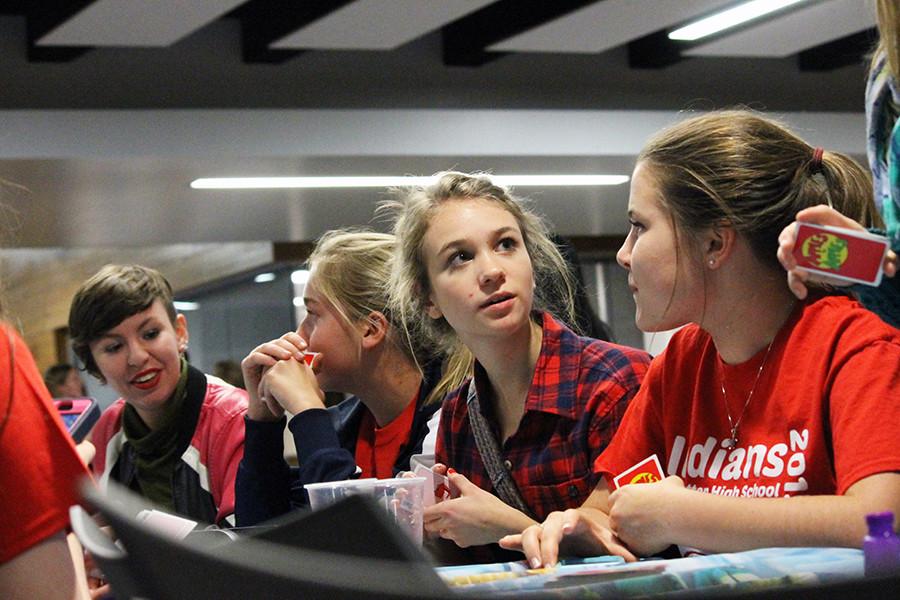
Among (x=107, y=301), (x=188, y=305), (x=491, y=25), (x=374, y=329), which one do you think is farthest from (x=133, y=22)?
(x=188, y=305)

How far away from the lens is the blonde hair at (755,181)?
1.46m

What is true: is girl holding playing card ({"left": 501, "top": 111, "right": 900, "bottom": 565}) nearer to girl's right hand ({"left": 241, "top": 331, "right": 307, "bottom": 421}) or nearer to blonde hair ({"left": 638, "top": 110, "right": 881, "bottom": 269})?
blonde hair ({"left": 638, "top": 110, "right": 881, "bottom": 269})

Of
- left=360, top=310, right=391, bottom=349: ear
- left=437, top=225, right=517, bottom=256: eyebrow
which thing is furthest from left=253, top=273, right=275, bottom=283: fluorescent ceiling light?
left=437, top=225, right=517, bottom=256: eyebrow

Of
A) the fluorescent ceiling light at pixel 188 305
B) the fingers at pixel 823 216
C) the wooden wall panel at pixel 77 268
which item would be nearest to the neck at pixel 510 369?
the fingers at pixel 823 216

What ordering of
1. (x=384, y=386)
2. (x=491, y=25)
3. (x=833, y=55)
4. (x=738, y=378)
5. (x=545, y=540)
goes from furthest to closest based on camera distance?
1. (x=833, y=55)
2. (x=491, y=25)
3. (x=384, y=386)
4. (x=738, y=378)
5. (x=545, y=540)

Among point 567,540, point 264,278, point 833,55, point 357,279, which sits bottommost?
point 264,278

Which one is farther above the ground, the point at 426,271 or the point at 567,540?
the point at 426,271

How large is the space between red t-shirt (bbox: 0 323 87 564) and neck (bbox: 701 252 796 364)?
0.77 metres

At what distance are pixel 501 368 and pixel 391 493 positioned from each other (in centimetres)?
53

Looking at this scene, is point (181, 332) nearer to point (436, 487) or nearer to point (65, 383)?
point (436, 487)

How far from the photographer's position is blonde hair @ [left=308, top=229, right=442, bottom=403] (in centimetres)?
228

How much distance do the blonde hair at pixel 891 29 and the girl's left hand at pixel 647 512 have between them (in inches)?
18.7

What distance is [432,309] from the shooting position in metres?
2.10

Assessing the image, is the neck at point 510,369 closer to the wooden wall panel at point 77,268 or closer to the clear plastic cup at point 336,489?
the clear plastic cup at point 336,489
